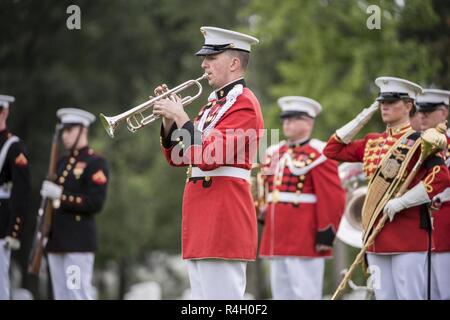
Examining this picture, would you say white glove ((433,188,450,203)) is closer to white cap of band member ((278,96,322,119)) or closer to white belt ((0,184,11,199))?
white cap of band member ((278,96,322,119))

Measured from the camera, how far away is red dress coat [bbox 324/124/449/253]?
8.53 metres

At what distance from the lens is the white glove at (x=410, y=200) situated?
8.43m

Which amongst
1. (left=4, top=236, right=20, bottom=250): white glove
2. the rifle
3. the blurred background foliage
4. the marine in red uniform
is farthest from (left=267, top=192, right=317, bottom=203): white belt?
the blurred background foliage

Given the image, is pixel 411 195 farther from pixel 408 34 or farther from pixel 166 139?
pixel 408 34

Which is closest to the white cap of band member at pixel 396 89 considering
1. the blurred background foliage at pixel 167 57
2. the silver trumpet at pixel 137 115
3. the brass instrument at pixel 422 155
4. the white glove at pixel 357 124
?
the white glove at pixel 357 124

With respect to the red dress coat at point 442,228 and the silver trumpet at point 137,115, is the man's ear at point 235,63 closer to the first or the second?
the silver trumpet at point 137,115

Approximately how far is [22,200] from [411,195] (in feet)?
13.6

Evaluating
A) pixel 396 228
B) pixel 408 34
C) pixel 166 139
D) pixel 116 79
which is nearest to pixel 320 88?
pixel 408 34

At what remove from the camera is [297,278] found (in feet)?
36.2

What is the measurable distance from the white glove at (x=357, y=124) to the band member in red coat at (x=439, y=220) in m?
0.98

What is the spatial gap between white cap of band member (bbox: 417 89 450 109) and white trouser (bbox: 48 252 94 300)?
155 inches

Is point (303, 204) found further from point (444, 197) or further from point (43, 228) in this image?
point (43, 228)

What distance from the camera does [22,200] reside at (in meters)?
10.5

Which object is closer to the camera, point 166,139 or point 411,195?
point 166,139
